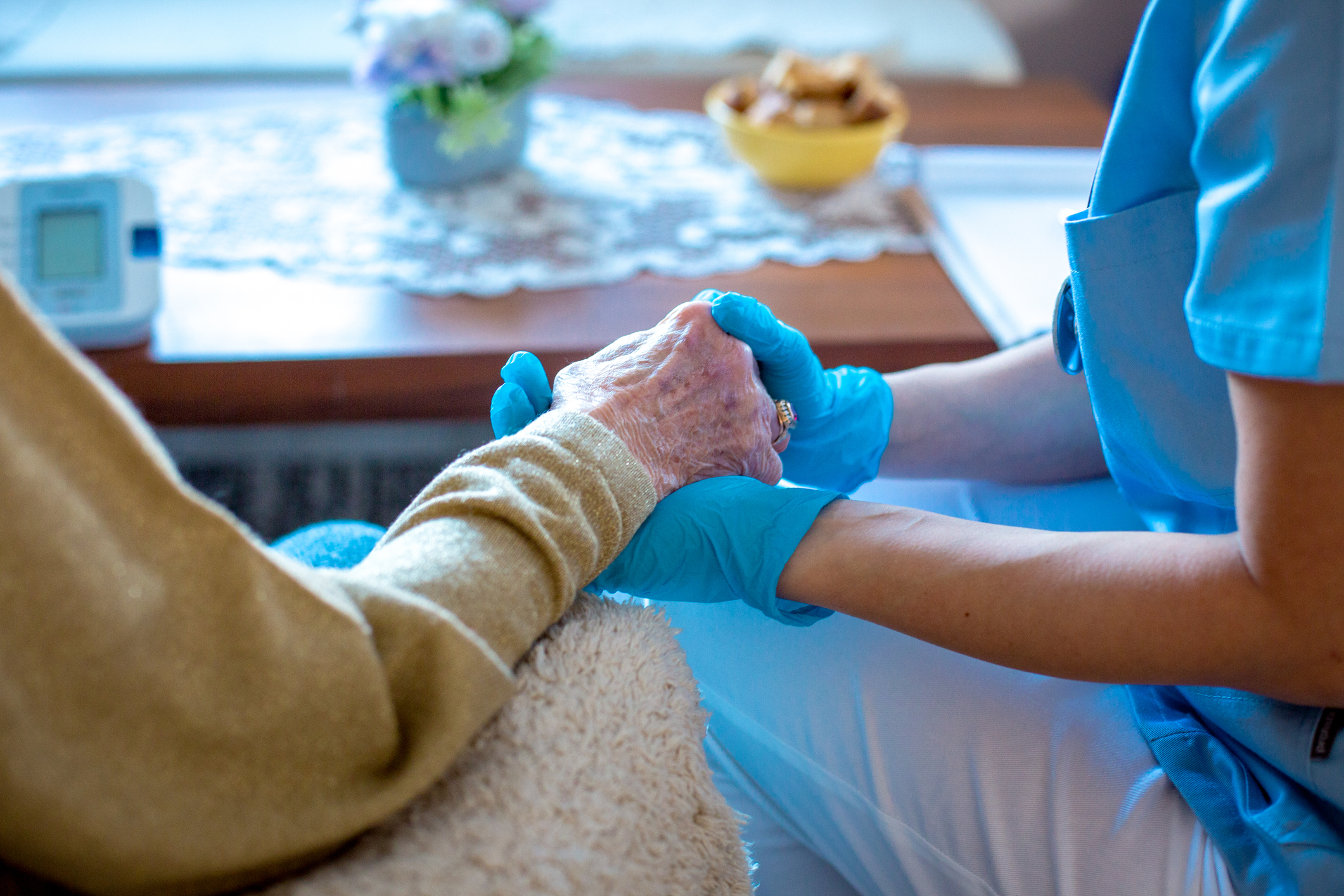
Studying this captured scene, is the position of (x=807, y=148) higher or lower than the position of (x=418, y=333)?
higher

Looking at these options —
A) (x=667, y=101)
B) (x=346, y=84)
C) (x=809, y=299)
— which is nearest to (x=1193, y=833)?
(x=809, y=299)

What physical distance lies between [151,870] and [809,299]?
3.04ft

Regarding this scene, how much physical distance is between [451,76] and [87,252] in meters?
0.49

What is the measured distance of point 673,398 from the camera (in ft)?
2.40

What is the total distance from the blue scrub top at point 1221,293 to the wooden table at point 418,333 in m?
0.42

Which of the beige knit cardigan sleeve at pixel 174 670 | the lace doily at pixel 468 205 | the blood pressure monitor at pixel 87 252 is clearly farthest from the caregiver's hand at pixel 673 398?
the blood pressure monitor at pixel 87 252

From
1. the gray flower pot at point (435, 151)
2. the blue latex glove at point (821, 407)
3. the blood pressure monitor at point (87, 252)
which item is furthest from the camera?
the gray flower pot at point (435, 151)

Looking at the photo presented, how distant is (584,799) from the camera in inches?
18.8

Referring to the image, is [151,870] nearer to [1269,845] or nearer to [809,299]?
[1269,845]

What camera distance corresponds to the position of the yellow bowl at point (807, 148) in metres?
1.35

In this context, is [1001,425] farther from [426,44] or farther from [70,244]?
[70,244]

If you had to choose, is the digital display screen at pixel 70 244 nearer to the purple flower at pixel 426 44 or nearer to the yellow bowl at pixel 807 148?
the purple flower at pixel 426 44

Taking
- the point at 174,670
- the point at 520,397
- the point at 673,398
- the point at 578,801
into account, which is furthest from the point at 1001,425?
the point at 174,670

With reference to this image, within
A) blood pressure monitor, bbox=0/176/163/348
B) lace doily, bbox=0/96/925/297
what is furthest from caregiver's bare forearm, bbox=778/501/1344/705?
blood pressure monitor, bbox=0/176/163/348
